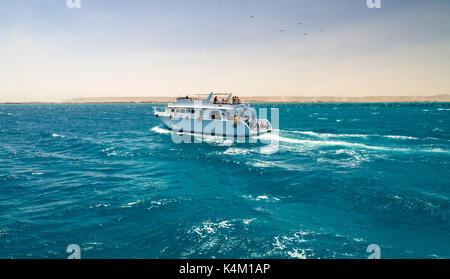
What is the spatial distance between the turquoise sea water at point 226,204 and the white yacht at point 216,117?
8.35m

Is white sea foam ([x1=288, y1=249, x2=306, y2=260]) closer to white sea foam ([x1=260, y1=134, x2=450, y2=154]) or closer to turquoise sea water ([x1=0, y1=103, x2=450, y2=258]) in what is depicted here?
turquoise sea water ([x1=0, y1=103, x2=450, y2=258])

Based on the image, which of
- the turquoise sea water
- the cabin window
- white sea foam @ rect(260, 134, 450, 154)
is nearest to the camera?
the turquoise sea water

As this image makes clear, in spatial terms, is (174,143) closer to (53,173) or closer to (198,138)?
(198,138)

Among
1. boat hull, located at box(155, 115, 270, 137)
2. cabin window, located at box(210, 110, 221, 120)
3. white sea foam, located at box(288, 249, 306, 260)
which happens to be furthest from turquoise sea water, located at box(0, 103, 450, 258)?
cabin window, located at box(210, 110, 221, 120)

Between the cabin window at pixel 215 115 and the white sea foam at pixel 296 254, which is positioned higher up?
the cabin window at pixel 215 115

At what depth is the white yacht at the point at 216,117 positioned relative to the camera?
31.9m

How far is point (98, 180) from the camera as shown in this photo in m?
16.8

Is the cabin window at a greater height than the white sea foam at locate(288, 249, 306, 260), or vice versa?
the cabin window

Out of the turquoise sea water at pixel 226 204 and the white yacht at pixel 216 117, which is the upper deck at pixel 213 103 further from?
the turquoise sea water at pixel 226 204

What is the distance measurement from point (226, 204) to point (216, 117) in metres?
21.0

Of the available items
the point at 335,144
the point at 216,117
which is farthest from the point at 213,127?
the point at 335,144

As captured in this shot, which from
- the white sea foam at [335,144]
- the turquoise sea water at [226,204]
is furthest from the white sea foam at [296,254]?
the white sea foam at [335,144]

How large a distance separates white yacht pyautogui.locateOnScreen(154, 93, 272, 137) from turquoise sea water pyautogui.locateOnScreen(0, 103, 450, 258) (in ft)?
27.4

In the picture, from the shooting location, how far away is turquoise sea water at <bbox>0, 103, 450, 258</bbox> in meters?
9.16
